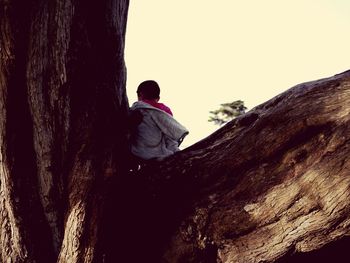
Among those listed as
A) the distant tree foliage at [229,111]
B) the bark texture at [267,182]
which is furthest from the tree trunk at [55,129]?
the distant tree foliage at [229,111]

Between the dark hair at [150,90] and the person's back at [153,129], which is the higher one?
the dark hair at [150,90]

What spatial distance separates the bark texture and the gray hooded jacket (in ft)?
1.56

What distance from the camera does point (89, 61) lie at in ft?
10.6

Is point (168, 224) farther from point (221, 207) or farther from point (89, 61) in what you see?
point (89, 61)

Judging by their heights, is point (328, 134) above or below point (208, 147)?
below

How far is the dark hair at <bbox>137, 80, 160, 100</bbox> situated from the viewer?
169 inches

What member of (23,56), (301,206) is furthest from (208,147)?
(23,56)

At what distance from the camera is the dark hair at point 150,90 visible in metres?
4.28

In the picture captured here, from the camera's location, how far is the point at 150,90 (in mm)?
4277

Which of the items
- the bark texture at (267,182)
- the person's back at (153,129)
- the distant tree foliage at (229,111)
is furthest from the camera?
the distant tree foliage at (229,111)

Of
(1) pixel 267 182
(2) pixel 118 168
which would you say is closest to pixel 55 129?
(2) pixel 118 168

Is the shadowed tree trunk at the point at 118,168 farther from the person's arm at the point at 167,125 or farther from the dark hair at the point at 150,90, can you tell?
the dark hair at the point at 150,90

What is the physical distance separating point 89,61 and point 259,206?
64.8 inches

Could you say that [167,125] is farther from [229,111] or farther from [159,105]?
[229,111]
